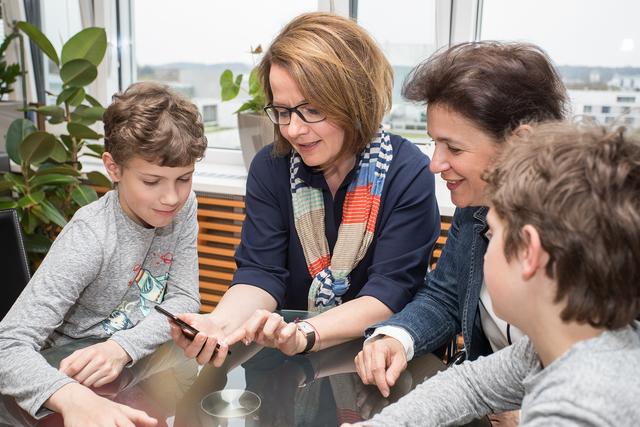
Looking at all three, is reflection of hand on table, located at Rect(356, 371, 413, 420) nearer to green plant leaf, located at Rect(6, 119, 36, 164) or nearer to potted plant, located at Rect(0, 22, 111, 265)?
potted plant, located at Rect(0, 22, 111, 265)

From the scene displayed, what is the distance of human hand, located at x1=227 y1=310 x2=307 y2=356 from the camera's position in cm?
142

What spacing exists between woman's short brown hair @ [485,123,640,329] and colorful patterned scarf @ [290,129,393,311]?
887mm

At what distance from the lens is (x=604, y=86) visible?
3.03 m

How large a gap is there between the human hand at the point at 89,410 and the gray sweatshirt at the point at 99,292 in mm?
24

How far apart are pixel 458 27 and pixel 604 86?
0.73 m

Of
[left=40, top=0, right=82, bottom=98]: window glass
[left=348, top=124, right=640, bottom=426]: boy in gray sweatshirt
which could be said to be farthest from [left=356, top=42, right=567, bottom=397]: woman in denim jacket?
[left=40, top=0, right=82, bottom=98]: window glass

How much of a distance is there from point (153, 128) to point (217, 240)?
64.0 inches

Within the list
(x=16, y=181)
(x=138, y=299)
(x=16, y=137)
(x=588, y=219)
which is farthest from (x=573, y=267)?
(x=16, y=137)

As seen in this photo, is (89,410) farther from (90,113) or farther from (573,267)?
(90,113)

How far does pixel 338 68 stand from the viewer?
65.5 inches

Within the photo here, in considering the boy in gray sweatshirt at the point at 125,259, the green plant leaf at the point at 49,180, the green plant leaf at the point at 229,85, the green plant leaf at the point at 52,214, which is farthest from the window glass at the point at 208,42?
the boy in gray sweatshirt at the point at 125,259

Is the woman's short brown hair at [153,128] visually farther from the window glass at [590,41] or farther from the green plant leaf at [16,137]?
the window glass at [590,41]

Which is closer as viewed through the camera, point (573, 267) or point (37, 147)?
point (573, 267)

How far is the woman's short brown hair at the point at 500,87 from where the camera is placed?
4.58ft
